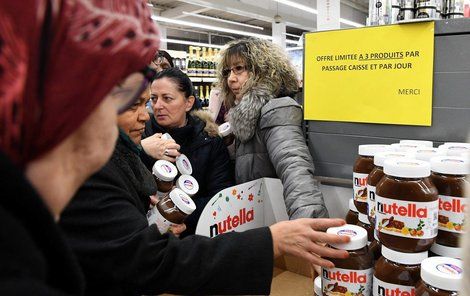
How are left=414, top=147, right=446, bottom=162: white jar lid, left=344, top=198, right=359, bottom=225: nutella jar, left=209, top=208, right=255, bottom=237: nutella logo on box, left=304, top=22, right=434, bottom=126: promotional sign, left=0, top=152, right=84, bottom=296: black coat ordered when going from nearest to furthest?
left=0, top=152, right=84, bottom=296: black coat → left=414, top=147, right=446, bottom=162: white jar lid → left=344, top=198, right=359, bottom=225: nutella jar → left=304, top=22, right=434, bottom=126: promotional sign → left=209, top=208, right=255, bottom=237: nutella logo on box

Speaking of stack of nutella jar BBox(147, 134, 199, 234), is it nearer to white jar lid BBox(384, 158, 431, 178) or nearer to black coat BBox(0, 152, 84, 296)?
A: white jar lid BBox(384, 158, 431, 178)

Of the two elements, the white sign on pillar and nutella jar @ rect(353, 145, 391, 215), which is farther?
the white sign on pillar

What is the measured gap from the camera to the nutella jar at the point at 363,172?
1.38 metres

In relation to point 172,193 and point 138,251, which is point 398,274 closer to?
point 138,251

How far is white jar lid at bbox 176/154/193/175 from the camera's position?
213cm

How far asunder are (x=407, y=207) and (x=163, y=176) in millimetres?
1117

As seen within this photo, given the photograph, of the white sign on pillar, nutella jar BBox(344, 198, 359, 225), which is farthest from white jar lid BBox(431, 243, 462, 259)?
the white sign on pillar

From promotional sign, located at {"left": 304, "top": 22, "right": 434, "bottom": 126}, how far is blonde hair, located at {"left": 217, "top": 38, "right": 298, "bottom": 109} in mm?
179

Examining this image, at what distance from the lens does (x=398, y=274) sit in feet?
3.63

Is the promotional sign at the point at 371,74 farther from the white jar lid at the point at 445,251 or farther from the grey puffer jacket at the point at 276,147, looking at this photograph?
the white jar lid at the point at 445,251

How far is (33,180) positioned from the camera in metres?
0.42

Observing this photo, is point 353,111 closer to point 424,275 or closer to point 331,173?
point 331,173

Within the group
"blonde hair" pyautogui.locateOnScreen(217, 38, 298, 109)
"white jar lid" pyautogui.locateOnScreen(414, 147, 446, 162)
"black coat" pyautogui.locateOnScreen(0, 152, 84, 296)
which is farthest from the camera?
"blonde hair" pyautogui.locateOnScreen(217, 38, 298, 109)

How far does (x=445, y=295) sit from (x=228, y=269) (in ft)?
1.74
